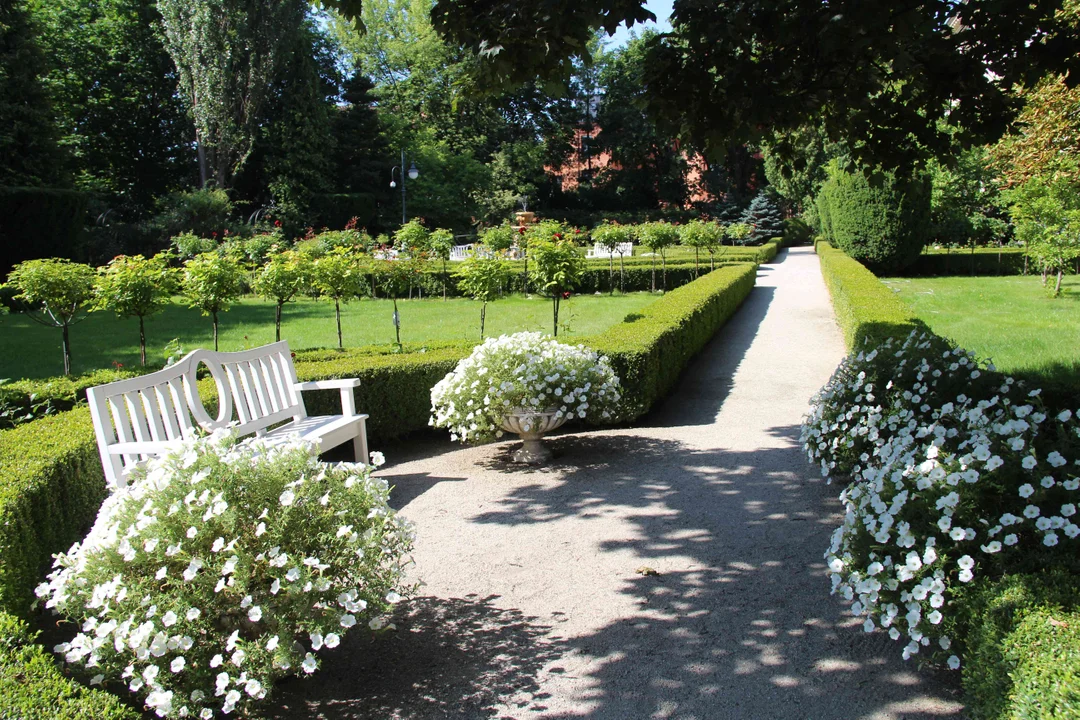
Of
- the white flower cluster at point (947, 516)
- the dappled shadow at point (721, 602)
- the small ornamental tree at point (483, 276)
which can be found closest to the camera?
the white flower cluster at point (947, 516)

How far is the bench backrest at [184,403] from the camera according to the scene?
3.79m

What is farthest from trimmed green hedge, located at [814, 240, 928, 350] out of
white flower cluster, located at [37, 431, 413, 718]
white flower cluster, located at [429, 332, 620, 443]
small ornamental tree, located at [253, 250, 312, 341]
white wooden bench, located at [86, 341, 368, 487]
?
small ornamental tree, located at [253, 250, 312, 341]

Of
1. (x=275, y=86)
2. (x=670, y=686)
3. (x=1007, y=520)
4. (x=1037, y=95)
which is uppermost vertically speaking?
(x=275, y=86)

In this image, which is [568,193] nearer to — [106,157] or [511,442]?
[106,157]

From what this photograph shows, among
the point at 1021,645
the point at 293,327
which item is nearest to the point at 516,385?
the point at 1021,645

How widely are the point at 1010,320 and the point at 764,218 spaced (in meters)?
29.5

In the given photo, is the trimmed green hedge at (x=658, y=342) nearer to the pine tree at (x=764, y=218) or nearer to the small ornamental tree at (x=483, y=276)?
the small ornamental tree at (x=483, y=276)

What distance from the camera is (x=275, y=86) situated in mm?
34719

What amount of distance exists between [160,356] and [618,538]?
847cm

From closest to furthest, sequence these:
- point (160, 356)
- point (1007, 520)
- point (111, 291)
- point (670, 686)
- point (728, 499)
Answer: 1. point (1007, 520)
2. point (670, 686)
3. point (728, 499)
4. point (111, 291)
5. point (160, 356)

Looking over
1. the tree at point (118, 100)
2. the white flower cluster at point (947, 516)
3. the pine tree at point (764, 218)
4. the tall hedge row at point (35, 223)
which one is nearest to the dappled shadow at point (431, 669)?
the white flower cluster at point (947, 516)

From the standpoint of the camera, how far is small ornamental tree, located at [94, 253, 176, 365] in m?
7.35

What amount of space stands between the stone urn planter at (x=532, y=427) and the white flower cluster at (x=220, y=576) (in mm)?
2741

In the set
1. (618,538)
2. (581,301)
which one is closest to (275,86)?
(581,301)
